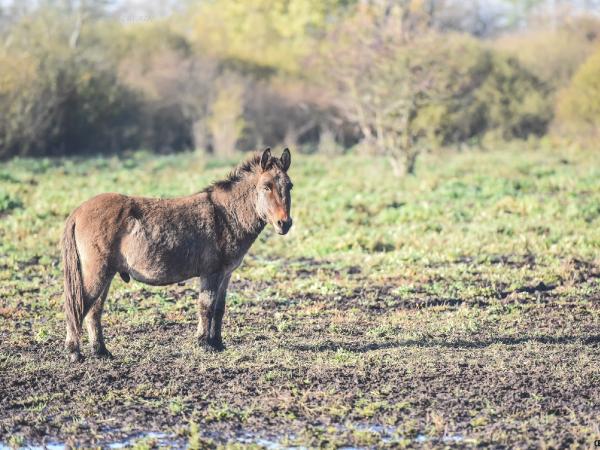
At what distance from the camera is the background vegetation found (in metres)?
31.0

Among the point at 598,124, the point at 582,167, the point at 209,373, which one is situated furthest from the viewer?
the point at 598,124

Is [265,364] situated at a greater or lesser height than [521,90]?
lesser

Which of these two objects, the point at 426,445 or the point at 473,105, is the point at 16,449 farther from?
the point at 473,105

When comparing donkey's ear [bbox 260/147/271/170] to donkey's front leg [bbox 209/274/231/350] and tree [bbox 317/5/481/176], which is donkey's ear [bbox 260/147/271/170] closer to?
donkey's front leg [bbox 209/274/231/350]

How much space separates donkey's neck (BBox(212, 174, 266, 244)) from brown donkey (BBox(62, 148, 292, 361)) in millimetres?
10

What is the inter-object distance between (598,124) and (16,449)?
114 feet

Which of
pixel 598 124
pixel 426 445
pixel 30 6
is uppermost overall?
pixel 30 6

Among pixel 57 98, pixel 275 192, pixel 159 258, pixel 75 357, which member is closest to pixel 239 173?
pixel 275 192

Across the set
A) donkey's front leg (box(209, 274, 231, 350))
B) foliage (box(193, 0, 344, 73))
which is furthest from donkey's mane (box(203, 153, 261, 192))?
foliage (box(193, 0, 344, 73))

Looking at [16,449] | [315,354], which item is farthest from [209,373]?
[16,449]

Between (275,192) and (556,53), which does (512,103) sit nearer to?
(556,53)

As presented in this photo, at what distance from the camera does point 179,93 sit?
4291 cm

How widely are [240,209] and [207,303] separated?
1.03m

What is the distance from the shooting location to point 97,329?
9266mm
